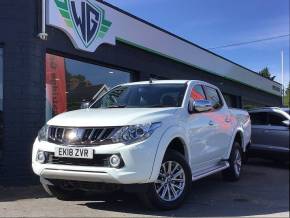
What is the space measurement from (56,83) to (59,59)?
0.54 metres

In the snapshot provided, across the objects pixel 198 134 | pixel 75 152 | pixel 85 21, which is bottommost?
pixel 75 152

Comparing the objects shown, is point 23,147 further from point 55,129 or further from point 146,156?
point 146,156

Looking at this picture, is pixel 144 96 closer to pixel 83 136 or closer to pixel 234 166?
pixel 83 136

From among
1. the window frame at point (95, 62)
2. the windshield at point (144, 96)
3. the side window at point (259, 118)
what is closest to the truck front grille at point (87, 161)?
the windshield at point (144, 96)

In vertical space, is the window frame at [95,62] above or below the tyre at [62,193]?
above

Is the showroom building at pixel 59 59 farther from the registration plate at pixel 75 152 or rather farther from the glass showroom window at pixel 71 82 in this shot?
the registration plate at pixel 75 152

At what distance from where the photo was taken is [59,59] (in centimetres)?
1132

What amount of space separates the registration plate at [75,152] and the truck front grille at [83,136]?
0.30 feet

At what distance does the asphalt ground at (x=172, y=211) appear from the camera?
6.77 metres

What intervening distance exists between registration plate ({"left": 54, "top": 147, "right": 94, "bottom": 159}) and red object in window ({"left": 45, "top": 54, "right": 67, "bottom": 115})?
4.19 metres

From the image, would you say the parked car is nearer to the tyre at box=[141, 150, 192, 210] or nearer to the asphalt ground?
the asphalt ground

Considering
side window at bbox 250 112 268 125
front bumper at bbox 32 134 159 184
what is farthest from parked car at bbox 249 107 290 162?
front bumper at bbox 32 134 159 184

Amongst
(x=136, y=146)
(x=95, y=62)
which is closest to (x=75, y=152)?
(x=136, y=146)

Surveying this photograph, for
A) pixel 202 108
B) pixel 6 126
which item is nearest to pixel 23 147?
pixel 6 126
